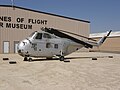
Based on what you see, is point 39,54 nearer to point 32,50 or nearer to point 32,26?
point 32,50

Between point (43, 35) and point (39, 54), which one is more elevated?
point (43, 35)

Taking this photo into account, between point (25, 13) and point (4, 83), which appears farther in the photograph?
point (25, 13)

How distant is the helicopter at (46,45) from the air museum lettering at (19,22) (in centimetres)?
1462

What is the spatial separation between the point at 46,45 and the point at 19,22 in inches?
634

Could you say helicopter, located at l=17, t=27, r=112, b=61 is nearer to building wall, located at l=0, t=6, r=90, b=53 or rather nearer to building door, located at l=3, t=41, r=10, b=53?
building door, located at l=3, t=41, r=10, b=53

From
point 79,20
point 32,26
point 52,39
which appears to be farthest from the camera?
point 79,20

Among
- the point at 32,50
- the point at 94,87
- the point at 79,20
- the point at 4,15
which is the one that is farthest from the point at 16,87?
the point at 79,20

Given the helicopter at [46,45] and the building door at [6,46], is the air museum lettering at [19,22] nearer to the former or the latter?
the building door at [6,46]

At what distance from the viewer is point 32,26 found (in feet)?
113

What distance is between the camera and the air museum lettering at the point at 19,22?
106 feet

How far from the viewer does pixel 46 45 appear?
1852cm

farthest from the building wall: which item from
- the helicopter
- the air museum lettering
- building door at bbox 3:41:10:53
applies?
the helicopter

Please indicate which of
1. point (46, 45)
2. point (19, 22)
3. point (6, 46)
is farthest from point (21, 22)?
point (46, 45)

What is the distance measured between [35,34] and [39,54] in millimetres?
1720
